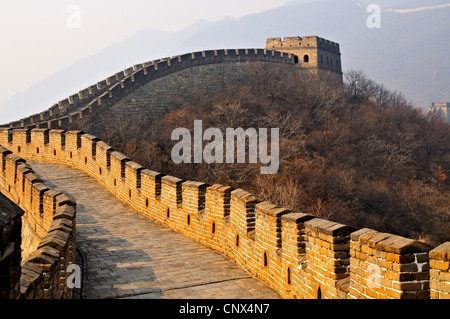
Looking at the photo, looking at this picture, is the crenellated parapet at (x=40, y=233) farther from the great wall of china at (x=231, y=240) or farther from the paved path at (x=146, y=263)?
the paved path at (x=146, y=263)

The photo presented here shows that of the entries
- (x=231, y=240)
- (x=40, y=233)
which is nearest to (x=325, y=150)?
(x=40, y=233)

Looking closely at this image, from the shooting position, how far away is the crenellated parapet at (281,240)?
398 cm

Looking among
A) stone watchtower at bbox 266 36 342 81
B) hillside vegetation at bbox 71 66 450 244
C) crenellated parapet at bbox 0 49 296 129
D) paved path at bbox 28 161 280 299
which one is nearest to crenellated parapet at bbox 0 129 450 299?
paved path at bbox 28 161 280 299

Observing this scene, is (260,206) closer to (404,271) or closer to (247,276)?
(247,276)

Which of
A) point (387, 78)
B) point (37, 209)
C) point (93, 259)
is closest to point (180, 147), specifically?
point (37, 209)

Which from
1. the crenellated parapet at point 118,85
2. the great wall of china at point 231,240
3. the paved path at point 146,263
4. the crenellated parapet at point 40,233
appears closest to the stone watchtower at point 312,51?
the crenellated parapet at point 118,85

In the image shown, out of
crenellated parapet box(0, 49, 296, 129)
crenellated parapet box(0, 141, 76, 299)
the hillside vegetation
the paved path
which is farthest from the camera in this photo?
crenellated parapet box(0, 49, 296, 129)

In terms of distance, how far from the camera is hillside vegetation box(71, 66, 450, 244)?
2705cm

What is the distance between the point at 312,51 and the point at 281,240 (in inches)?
1595

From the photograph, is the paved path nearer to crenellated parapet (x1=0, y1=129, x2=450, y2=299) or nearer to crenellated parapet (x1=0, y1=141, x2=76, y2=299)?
crenellated parapet (x1=0, y1=129, x2=450, y2=299)

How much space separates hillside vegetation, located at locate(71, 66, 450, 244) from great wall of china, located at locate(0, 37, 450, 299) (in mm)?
12868

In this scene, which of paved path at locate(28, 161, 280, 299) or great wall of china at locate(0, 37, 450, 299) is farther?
paved path at locate(28, 161, 280, 299)

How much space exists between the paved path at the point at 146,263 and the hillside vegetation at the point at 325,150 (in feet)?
46.4
